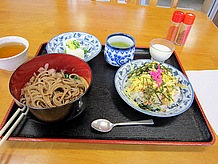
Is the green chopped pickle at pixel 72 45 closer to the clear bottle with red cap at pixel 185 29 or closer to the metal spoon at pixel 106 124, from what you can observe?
the metal spoon at pixel 106 124

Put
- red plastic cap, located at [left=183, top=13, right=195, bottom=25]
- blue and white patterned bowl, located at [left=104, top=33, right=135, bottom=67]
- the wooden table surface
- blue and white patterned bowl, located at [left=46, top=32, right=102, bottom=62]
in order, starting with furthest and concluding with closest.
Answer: red plastic cap, located at [left=183, top=13, right=195, bottom=25]
blue and white patterned bowl, located at [left=46, top=32, right=102, bottom=62]
blue and white patterned bowl, located at [left=104, top=33, right=135, bottom=67]
the wooden table surface

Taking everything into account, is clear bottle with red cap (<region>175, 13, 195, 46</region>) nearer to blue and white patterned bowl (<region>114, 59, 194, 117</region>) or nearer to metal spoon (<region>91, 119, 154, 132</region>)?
blue and white patterned bowl (<region>114, 59, 194, 117</region>)

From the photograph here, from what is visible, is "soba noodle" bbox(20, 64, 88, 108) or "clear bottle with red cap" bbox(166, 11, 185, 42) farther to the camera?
"clear bottle with red cap" bbox(166, 11, 185, 42)

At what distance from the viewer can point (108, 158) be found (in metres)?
0.63

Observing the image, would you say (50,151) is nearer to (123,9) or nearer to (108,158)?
(108,158)

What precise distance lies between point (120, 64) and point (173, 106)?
34cm

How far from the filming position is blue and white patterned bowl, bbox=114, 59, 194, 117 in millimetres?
717

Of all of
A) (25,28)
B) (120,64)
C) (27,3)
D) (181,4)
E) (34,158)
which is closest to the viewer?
(34,158)

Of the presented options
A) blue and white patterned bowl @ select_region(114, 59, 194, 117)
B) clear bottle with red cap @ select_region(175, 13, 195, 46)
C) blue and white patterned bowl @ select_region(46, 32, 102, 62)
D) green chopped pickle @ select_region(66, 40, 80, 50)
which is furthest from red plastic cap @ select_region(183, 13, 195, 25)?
green chopped pickle @ select_region(66, 40, 80, 50)

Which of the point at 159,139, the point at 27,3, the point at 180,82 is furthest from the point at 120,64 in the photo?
the point at 27,3

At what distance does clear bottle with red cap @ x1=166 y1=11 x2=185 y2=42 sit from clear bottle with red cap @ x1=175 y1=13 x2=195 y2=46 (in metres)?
0.02

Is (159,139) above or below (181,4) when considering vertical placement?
above

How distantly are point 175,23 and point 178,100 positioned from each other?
1.93 ft

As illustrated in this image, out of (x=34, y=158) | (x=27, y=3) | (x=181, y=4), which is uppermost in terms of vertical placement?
(x=27, y=3)
